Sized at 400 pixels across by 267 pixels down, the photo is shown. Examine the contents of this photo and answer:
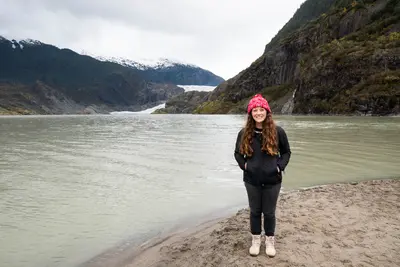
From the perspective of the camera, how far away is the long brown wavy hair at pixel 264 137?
5926mm

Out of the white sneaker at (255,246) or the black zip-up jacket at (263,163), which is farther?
the white sneaker at (255,246)

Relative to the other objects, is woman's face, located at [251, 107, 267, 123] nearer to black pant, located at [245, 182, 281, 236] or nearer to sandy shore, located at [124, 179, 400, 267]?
black pant, located at [245, 182, 281, 236]

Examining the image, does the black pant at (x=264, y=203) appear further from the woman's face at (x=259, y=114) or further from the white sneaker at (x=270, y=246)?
the woman's face at (x=259, y=114)

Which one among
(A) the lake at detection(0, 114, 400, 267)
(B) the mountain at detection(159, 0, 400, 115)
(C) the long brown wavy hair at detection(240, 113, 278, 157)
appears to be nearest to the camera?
(C) the long brown wavy hair at detection(240, 113, 278, 157)

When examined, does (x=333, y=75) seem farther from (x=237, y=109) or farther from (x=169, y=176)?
(x=169, y=176)

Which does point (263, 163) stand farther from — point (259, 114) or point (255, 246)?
point (255, 246)

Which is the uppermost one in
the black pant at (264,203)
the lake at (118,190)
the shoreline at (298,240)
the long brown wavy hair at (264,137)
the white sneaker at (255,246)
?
the long brown wavy hair at (264,137)

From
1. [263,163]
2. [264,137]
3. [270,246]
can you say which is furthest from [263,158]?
[270,246]

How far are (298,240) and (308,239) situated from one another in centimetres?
21

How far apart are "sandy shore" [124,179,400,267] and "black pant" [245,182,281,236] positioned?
20.2 inches

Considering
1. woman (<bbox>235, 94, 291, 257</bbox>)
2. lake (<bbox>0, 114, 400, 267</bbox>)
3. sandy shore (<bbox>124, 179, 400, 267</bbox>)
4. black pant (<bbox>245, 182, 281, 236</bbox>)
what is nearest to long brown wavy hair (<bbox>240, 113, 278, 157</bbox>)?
woman (<bbox>235, 94, 291, 257</bbox>)

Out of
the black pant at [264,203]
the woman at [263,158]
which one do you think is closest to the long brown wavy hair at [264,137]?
the woman at [263,158]

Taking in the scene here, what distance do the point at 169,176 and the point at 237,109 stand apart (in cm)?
17927

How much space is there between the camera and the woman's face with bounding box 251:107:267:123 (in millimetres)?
6023
